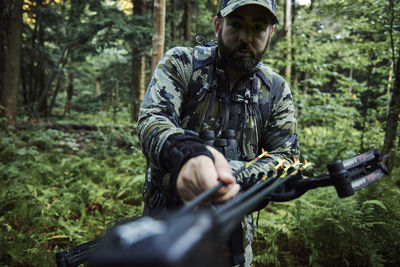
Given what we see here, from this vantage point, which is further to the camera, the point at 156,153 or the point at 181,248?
the point at 156,153

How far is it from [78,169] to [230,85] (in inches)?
237

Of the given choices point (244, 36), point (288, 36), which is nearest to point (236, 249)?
point (244, 36)

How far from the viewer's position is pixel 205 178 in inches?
43.0

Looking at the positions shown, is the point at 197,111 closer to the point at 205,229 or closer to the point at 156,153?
the point at 156,153

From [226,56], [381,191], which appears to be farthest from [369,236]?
[226,56]

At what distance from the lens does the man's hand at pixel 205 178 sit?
1.08 metres

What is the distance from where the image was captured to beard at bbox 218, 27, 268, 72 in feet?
6.90

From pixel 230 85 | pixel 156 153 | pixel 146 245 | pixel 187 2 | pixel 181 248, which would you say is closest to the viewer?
pixel 181 248

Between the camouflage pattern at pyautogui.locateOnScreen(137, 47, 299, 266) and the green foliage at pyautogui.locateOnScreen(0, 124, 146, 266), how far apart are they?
2.83 metres

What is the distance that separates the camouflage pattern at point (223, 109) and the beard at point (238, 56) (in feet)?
0.35

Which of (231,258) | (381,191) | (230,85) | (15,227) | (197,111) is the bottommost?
(15,227)

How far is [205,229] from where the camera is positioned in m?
0.56

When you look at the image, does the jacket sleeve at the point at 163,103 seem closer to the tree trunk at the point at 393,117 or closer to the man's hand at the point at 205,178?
the man's hand at the point at 205,178

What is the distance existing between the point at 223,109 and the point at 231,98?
0.41ft
